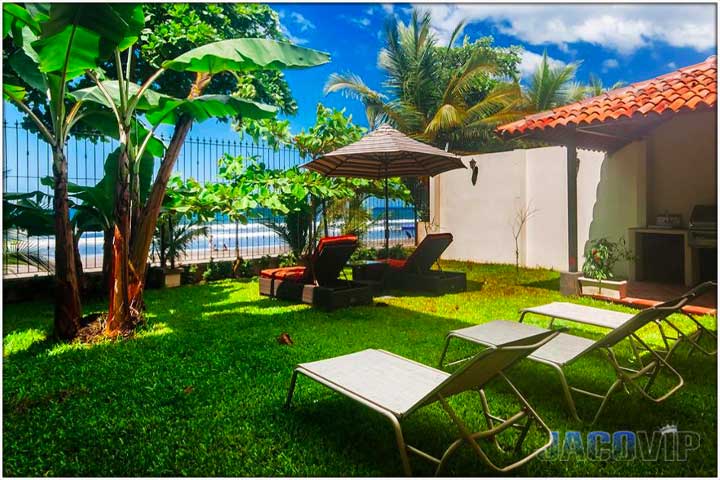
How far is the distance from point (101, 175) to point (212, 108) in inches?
195

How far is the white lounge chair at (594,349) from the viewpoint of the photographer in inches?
136

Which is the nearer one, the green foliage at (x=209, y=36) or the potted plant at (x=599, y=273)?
the potted plant at (x=599, y=273)

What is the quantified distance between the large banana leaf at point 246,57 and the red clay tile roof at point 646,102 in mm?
4360

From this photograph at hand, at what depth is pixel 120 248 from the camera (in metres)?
5.83

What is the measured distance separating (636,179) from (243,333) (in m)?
8.09

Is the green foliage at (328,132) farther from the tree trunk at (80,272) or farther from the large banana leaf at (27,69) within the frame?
the large banana leaf at (27,69)

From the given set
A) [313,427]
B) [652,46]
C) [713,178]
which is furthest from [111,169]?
[652,46]

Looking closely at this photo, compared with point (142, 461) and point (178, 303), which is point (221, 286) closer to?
point (178, 303)

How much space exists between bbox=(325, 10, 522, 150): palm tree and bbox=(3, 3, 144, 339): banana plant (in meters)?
15.0

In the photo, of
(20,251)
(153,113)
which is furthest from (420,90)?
(20,251)

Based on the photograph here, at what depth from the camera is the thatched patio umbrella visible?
832cm

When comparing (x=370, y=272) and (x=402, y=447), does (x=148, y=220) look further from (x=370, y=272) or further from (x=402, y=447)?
(x=402, y=447)

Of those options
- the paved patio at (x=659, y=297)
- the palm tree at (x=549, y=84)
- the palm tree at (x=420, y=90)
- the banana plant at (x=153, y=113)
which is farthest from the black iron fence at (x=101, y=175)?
the palm tree at (x=549, y=84)

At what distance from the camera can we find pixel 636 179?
9.29m
